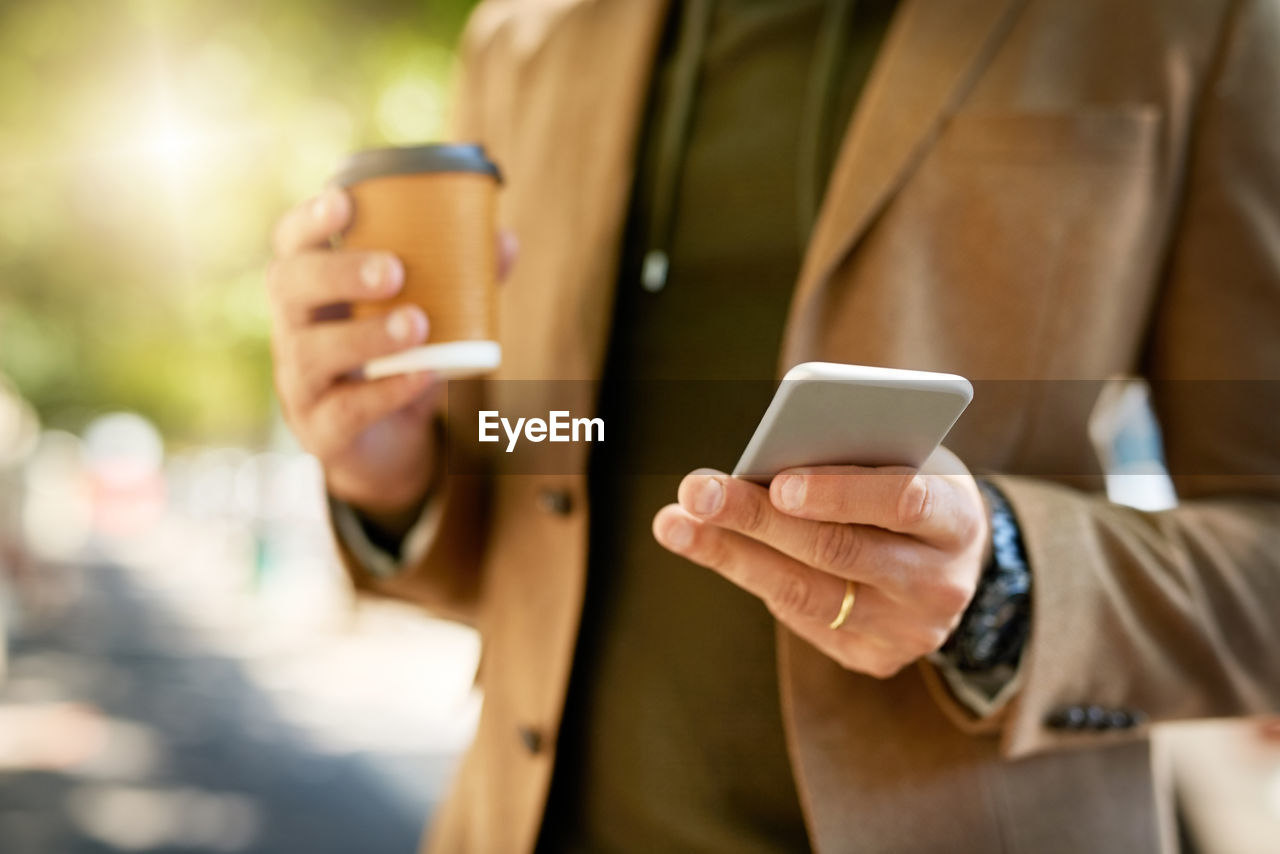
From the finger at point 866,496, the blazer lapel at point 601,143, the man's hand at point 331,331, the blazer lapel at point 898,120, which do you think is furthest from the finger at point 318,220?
the finger at point 866,496

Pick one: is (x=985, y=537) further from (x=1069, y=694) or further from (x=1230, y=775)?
(x=1230, y=775)

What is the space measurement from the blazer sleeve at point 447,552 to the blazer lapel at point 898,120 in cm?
52

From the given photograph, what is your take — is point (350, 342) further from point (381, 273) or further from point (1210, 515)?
point (1210, 515)

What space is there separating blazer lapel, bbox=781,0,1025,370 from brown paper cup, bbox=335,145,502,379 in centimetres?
35

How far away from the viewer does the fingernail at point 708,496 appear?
26.3 inches

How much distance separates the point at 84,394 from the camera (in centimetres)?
1659

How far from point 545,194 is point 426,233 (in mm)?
313

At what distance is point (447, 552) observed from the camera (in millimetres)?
1326

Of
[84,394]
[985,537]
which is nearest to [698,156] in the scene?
[985,537]

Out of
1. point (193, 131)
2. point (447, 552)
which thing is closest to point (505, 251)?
point (447, 552)

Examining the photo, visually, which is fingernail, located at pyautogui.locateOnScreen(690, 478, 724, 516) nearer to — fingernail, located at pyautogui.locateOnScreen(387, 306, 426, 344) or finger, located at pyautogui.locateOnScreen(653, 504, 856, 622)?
finger, located at pyautogui.locateOnScreen(653, 504, 856, 622)

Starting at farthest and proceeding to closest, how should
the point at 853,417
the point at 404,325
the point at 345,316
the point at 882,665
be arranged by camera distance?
the point at 345,316
the point at 404,325
the point at 882,665
the point at 853,417

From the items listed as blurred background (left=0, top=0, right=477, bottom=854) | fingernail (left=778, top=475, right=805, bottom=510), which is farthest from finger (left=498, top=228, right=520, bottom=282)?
fingernail (left=778, top=475, right=805, bottom=510)

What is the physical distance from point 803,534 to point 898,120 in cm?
53
